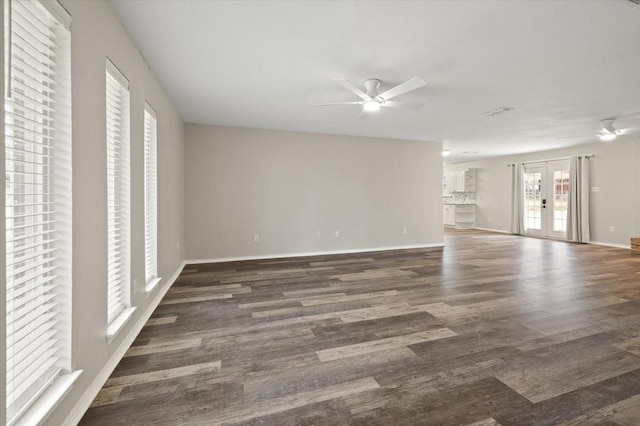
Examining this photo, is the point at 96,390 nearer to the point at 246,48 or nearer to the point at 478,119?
the point at 246,48

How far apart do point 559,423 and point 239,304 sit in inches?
107

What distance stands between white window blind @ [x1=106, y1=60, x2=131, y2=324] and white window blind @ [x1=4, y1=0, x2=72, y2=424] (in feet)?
2.08

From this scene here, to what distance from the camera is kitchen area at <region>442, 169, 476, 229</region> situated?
10.2 meters

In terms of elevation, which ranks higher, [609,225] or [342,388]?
[609,225]

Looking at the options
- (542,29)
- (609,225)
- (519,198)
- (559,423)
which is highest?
(542,29)

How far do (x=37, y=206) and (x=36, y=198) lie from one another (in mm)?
38

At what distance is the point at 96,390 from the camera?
1722 mm

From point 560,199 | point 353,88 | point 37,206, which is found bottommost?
point 37,206

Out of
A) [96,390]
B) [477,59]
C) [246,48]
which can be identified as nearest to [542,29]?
[477,59]

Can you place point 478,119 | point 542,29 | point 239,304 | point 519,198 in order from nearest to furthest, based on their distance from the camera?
point 542,29 < point 239,304 < point 478,119 < point 519,198

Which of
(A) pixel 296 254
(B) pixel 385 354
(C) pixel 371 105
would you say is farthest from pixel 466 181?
(B) pixel 385 354

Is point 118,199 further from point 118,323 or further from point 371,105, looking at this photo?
point 371,105

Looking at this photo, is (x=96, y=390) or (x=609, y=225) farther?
(x=609, y=225)

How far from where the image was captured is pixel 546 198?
8.14 meters
